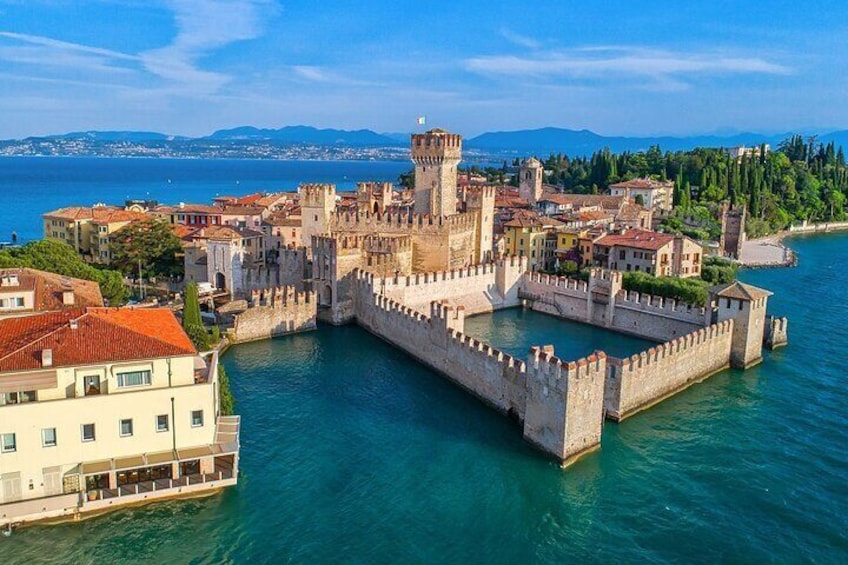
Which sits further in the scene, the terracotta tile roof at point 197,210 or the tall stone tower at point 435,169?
the terracotta tile roof at point 197,210

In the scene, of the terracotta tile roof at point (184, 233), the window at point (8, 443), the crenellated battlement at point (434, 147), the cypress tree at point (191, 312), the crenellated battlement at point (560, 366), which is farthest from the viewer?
the terracotta tile roof at point (184, 233)

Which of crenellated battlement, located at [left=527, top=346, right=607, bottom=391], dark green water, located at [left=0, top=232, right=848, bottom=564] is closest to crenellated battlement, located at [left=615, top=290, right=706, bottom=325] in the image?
dark green water, located at [left=0, top=232, right=848, bottom=564]

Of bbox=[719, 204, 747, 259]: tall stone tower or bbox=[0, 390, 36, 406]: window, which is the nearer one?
bbox=[0, 390, 36, 406]: window

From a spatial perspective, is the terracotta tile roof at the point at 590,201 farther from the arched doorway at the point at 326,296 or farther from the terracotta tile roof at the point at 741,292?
the terracotta tile roof at the point at 741,292

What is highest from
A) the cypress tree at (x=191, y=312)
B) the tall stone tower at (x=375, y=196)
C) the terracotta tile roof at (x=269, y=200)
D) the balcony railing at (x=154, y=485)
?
the tall stone tower at (x=375, y=196)

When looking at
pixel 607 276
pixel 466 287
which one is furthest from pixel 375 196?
pixel 607 276

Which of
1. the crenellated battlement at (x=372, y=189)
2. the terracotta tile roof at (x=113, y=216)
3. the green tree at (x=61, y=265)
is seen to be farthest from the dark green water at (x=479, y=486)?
the terracotta tile roof at (x=113, y=216)

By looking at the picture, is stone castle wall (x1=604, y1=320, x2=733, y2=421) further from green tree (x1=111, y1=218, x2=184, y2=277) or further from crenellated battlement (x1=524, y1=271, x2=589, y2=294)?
green tree (x1=111, y1=218, x2=184, y2=277)

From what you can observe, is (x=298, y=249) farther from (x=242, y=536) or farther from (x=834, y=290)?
(x=834, y=290)
